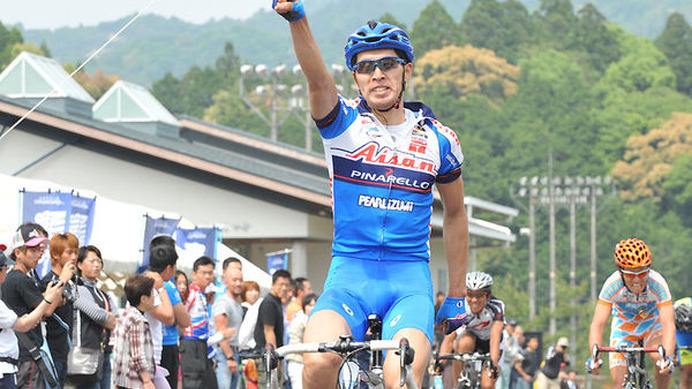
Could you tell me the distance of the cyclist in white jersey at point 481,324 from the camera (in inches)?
593

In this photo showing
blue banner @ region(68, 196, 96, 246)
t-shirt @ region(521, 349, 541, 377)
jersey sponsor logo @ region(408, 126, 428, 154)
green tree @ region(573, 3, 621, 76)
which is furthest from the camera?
green tree @ region(573, 3, 621, 76)

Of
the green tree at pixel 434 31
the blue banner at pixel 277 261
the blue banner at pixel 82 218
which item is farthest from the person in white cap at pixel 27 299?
the green tree at pixel 434 31

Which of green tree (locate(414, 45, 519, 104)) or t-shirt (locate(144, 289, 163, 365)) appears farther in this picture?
green tree (locate(414, 45, 519, 104))

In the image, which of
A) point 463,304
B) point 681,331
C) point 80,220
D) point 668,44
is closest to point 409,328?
point 463,304

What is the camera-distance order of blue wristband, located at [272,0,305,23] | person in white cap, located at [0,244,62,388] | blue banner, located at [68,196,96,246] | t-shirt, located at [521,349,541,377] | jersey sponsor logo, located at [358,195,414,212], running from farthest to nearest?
1. t-shirt, located at [521,349,541,377]
2. blue banner, located at [68,196,96,246]
3. person in white cap, located at [0,244,62,388]
4. jersey sponsor logo, located at [358,195,414,212]
5. blue wristband, located at [272,0,305,23]

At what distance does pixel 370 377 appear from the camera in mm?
7246

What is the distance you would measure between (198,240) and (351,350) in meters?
14.1

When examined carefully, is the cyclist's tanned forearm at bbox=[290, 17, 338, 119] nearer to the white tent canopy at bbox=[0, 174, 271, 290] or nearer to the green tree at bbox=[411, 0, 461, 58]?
the white tent canopy at bbox=[0, 174, 271, 290]

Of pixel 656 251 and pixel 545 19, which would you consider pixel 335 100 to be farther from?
pixel 545 19

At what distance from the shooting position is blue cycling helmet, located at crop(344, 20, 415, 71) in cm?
802

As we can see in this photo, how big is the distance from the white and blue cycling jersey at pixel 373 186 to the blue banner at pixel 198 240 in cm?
1289

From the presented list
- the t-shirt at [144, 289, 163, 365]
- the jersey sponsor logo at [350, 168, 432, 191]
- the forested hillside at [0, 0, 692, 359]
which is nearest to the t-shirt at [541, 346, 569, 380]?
the t-shirt at [144, 289, 163, 365]

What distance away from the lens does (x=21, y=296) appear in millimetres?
11711

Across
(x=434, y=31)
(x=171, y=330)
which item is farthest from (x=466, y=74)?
(x=171, y=330)
